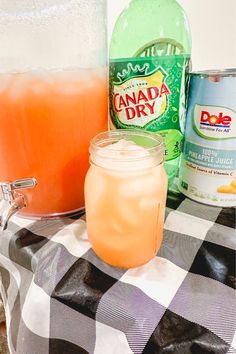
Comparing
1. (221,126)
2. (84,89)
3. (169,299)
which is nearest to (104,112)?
(84,89)

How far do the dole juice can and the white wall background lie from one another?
318 millimetres

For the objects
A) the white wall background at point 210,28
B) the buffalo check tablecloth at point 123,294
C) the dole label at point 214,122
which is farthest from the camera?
the white wall background at point 210,28

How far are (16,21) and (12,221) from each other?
27 cm

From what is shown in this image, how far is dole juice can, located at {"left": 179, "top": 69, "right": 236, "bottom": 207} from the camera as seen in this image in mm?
345

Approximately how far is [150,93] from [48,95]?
146 millimetres

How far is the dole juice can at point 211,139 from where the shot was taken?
345 mm

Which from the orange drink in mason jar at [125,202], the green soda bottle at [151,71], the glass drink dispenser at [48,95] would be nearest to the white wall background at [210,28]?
the green soda bottle at [151,71]

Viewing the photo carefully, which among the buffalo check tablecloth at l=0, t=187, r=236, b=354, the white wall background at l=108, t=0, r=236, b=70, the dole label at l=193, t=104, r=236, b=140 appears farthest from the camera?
the white wall background at l=108, t=0, r=236, b=70

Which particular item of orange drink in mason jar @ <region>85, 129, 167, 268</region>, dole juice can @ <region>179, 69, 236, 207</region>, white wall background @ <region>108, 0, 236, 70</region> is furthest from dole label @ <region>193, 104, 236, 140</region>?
white wall background @ <region>108, 0, 236, 70</region>

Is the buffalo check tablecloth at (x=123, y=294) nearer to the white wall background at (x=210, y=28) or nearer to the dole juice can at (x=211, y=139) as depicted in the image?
the dole juice can at (x=211, y=139)

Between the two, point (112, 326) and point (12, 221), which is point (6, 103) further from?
point (112, 326)

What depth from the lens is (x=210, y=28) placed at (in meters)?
0.62

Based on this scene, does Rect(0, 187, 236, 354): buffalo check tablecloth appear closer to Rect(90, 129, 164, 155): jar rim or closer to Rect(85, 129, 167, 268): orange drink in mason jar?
Rect(85, 129, 167, 268): orange drink in mason jar

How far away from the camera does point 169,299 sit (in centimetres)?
27
